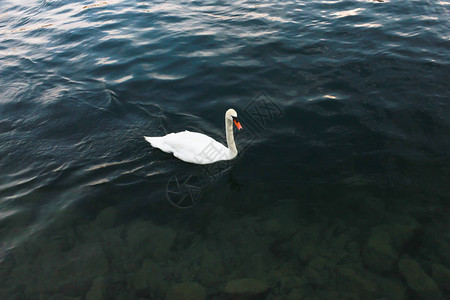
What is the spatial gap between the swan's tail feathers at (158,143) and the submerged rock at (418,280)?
611 cm

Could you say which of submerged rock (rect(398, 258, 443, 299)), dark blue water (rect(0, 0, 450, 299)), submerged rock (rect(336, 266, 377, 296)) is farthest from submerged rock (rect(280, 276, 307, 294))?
submerged rock (rect(398, 258, 443, 299))

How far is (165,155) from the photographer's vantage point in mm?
9586

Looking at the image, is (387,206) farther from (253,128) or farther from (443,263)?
(253,128)

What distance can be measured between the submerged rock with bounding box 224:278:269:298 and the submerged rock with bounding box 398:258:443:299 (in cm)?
259

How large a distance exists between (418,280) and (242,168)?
182 inches

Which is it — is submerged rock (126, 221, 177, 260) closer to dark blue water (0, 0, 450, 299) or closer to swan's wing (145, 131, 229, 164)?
dark blue water (0, 0, 450, 299)

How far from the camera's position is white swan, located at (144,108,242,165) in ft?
28.9

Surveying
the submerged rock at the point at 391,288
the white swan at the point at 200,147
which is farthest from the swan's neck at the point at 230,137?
the submerged rock at the point at 391,288

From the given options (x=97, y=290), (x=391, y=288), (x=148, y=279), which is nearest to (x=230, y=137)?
(x=148, y=279)

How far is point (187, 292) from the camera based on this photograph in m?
6.26

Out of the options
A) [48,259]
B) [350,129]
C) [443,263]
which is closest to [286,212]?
[443,263]

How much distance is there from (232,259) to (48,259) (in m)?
3.81

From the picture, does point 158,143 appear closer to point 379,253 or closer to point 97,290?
point 97,290

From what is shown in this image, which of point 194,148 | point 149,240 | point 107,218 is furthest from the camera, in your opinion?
point 194,148
